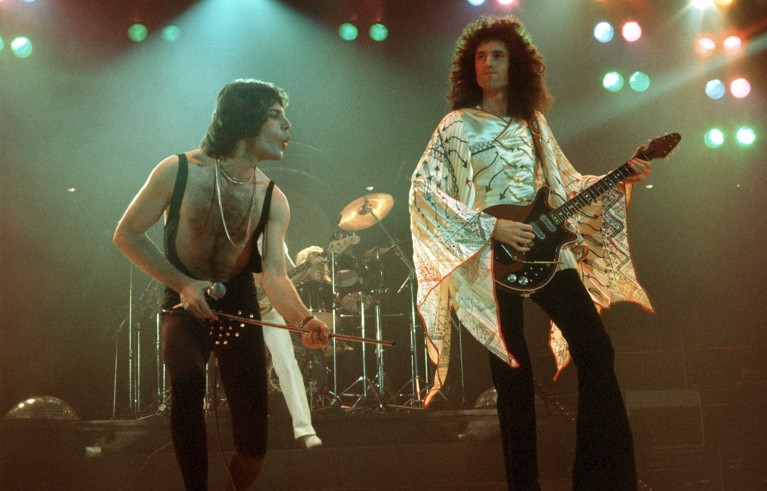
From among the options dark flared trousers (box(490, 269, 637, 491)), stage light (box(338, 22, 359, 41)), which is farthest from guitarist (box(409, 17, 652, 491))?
stage light (box(338, 22, 359, 41))

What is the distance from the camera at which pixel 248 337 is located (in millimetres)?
2854

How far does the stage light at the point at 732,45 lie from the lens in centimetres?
690

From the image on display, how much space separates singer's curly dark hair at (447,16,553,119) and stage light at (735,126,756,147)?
4.38m

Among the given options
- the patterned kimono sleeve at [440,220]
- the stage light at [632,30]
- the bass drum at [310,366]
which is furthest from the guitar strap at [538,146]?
the bass drum at [310,366]

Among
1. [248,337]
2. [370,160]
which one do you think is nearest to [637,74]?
[370,160]

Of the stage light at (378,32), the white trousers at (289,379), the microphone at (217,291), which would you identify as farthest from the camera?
the stage light at (378,32)

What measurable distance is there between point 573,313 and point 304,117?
561 cm

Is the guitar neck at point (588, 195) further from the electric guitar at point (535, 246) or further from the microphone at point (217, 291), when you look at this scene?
the microphone at point (217, 291)

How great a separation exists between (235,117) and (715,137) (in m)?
5.58

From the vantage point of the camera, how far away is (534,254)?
2.98m

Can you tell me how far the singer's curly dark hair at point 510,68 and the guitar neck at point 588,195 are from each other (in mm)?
517

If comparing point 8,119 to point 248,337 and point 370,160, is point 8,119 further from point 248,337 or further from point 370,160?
point 248,337

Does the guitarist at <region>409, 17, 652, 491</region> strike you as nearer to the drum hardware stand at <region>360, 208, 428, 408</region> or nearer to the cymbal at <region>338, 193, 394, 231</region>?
the drum hardware stand at <region>360, 208, 428, 408</region>

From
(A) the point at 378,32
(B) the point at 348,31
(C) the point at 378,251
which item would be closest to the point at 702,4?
(A) the point at 378,32
